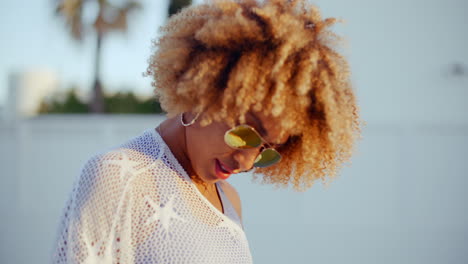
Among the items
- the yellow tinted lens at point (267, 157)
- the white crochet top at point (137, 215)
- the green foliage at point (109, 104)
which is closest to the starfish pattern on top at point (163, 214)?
the white crochet top at point (137, 215)

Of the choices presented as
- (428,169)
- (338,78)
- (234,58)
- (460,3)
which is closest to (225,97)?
(234,58)

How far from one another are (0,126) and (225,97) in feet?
28.1

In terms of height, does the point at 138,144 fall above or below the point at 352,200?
above

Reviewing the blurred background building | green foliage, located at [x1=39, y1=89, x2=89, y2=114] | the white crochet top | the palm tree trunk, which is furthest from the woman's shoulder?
green foliage, located at [x1=39, y1=89, x2=89, y2=114]

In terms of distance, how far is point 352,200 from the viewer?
7031 millimetres

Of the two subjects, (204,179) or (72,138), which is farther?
(72,138)

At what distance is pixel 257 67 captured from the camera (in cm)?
132

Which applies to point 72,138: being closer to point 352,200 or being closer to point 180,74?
point 352,200

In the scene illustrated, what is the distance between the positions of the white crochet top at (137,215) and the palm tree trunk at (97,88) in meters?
13.6

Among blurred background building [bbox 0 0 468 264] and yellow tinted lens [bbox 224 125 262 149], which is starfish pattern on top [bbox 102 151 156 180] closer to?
yellow tinted lens [bbox 224 125 262 149]

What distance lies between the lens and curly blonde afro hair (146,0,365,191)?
4.30ft

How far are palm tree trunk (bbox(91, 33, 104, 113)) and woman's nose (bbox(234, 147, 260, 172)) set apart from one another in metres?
13.6

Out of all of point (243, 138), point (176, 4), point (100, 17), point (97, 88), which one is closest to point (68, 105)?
point (97, 88)

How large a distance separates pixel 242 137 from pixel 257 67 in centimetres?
21
